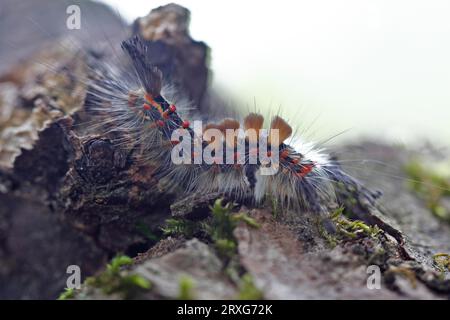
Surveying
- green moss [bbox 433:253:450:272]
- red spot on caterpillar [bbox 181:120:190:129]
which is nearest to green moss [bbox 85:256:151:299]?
red spot on caterpillar [bbox 181:120:190:129]

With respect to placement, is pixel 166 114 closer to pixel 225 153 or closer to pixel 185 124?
pixel 185 124

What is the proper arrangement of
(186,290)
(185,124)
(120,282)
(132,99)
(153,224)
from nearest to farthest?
(186,290) < (120,282) < (153,224) < (185,124) < (132,99)

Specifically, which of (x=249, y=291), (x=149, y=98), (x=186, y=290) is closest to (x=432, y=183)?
(x=149, y=98)

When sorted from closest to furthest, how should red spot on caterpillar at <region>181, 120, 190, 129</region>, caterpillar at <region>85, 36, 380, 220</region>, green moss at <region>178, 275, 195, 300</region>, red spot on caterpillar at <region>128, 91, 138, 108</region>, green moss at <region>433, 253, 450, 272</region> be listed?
green moss at <region>178, 275, 195, 300</region> < green moss at <region>433, 253, 450, 272</region> < caterpillar at <region>85, 36, 380, 220</region> < red spot on caterpillar at <region>181, 120, 190, 129</region> < red spot on caterpillar at <region>128, 91, 138, 108</region>

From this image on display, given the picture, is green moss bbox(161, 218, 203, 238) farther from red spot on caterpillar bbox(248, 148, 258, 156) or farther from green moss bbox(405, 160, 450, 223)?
green moss bbox(405, 160, 450, 223)

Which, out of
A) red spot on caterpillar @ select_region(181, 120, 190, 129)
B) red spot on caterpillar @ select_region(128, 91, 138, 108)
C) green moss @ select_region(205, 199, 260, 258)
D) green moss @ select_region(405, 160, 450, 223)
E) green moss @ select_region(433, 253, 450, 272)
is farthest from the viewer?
green moss @ select_region(405, 160, 450, 223)

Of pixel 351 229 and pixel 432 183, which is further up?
pixel 432 183
